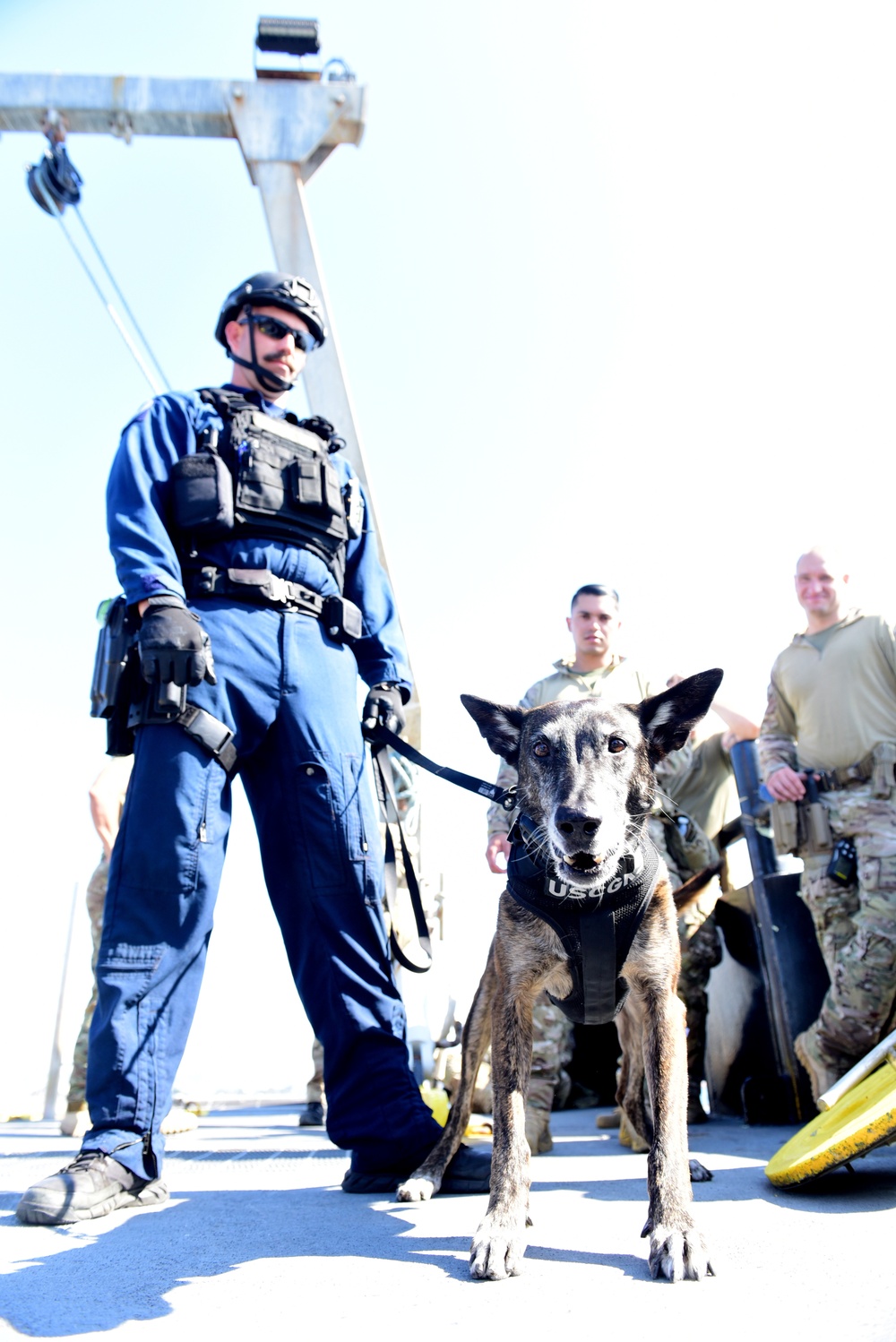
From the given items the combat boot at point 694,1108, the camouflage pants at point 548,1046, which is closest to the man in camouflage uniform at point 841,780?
the combat boot at point 694,1108

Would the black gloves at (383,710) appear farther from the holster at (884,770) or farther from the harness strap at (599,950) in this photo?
the holster at (884,770)

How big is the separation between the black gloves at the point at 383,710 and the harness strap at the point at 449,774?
0.02m

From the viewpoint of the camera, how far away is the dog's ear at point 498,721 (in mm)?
2854

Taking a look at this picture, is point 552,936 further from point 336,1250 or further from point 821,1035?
point 821,1035

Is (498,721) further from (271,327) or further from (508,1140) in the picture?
(271,327)

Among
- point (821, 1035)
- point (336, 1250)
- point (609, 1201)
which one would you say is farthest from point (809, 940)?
point (336, 1250)

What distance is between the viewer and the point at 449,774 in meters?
2.92

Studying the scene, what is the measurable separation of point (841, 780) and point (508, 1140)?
282 centimetres

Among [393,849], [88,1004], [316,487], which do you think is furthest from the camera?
[88,1004]

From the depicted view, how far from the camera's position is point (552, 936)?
2416mm

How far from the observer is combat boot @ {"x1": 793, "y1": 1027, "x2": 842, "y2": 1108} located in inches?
153

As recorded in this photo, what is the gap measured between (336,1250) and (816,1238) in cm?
106

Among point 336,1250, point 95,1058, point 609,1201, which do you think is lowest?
point 609,1201

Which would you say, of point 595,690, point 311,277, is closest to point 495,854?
point 595,690
